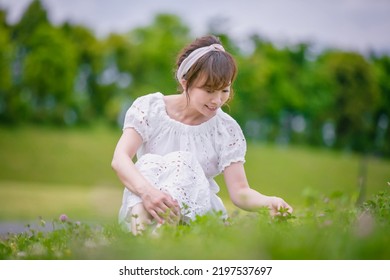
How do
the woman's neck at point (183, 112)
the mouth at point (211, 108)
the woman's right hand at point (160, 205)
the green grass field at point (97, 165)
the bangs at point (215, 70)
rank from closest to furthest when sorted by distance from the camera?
the woman's right hand at point (160, 205), the bangs at point (215, 70), the mouth at point (211, 108), the woman's neck at point (183, 112), the green grass field at point (97, 165)

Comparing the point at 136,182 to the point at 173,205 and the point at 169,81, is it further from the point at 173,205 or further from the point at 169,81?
the point at 169,81

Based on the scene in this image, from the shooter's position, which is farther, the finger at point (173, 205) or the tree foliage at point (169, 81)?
the tree foliage at point (169, 81)

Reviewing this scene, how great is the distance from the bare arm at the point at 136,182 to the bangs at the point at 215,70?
56 cm

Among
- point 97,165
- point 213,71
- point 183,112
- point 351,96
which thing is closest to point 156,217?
point 213,71

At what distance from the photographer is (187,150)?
382 centimetres

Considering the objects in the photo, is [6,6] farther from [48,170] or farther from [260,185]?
[260,185]

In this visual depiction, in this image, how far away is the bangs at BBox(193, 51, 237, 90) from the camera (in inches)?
138

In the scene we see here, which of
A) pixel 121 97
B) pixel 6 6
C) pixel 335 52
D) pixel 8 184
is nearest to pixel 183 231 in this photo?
pixel 8 184

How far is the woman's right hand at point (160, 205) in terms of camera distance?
312 centimetres

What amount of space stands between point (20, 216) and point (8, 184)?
680cm

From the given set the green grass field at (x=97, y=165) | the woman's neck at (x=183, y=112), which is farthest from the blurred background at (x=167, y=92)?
the woman's neck at (x=183, y=112)

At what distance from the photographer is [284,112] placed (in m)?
28.3

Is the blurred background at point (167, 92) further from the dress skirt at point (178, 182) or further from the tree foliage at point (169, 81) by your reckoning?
the dress skirt at point (178, 182)

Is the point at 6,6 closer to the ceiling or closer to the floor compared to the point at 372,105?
closer to the ceiling
